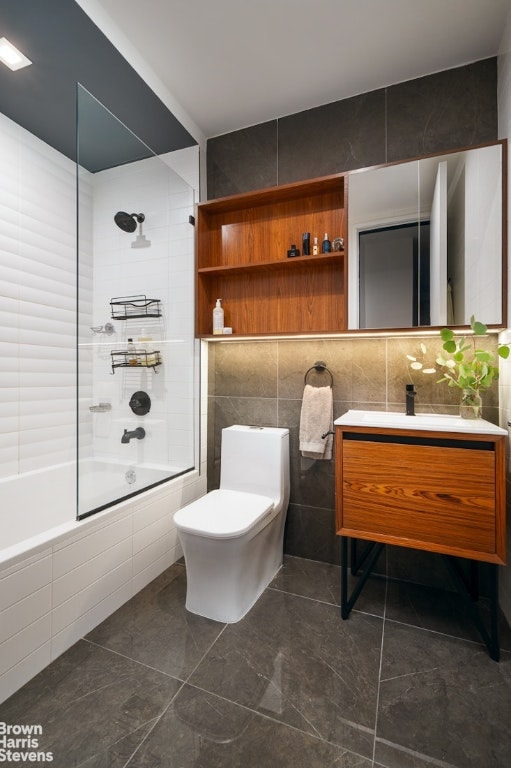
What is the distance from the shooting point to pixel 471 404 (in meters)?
1.68

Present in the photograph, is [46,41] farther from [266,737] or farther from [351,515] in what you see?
[266,737]

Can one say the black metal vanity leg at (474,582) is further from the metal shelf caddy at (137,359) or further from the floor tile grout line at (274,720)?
the metal shelf caddy at (137,359)

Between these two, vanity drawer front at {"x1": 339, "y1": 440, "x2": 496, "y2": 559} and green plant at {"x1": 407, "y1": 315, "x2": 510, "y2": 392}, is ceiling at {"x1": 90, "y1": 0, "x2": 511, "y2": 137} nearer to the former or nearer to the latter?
green plant at {"x1": 407, "y1": 315, "x2": 510, "y2": 392}

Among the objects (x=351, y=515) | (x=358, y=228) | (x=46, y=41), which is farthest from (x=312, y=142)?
(x=351, y=515)

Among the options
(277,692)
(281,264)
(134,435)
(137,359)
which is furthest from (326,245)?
(277,692)

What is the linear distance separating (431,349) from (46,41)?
7.44 ft

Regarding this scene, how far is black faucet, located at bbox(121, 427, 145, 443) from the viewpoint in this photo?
1.95m

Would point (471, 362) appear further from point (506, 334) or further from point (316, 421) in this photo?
point (316, 421)

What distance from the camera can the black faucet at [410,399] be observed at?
1846 millimetres

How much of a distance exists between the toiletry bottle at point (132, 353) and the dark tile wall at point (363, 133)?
1180mm

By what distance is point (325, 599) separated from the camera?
1838mm

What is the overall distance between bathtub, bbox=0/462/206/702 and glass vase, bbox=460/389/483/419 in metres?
1.58

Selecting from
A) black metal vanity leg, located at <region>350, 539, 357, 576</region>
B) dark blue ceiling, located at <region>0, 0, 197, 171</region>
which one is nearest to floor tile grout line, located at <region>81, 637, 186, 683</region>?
black metal vanity leg, located at <region>350, 539, 357, 576</region>

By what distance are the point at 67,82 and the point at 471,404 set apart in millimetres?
2468
